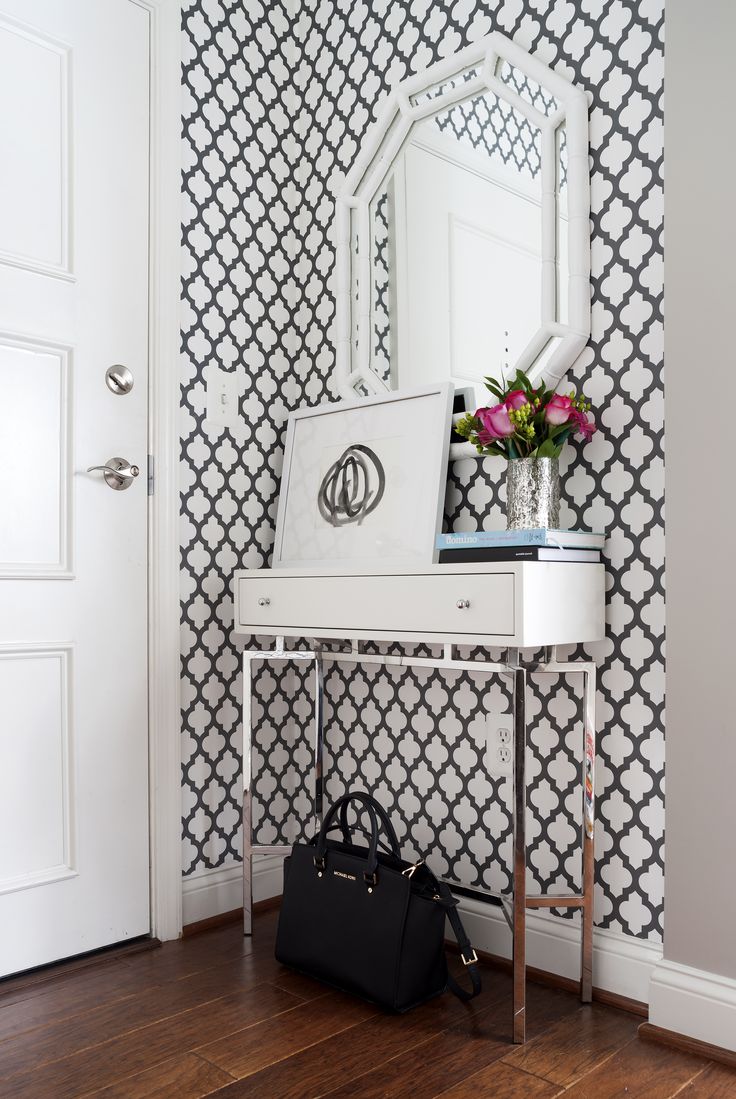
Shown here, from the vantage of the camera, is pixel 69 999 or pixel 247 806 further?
pixel 247 806

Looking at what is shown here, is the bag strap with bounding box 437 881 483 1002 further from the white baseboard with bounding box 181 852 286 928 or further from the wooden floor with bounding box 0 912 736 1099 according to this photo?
the white baseboard with bounding box 181 852 286 928

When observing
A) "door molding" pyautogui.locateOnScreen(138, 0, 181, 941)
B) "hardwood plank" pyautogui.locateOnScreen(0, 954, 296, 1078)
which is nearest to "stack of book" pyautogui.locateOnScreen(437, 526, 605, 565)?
"door molding" pyautogui.locateOnScreen(138, 0, 181, 941)

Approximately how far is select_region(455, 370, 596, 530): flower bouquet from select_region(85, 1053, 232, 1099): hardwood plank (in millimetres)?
1112

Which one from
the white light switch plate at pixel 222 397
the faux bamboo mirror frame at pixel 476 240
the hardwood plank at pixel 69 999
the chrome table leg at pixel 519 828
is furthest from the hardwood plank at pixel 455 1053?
the white light switch plate at pixel 222 397

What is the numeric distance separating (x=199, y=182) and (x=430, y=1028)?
1983mm

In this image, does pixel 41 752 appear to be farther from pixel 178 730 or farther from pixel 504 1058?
pixel 504 1058

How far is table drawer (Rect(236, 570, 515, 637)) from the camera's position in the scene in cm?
164

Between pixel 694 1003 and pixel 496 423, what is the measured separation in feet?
3.65

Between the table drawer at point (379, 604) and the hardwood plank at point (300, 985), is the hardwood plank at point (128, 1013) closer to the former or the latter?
the hardwood plank at point (300, 985)

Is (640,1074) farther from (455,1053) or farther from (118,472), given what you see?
(118,472)

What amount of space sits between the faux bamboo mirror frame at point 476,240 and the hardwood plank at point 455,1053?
126 cm

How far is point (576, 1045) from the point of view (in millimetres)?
1584

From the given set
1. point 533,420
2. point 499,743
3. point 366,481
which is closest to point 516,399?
point 533,420

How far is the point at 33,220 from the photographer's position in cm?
193
